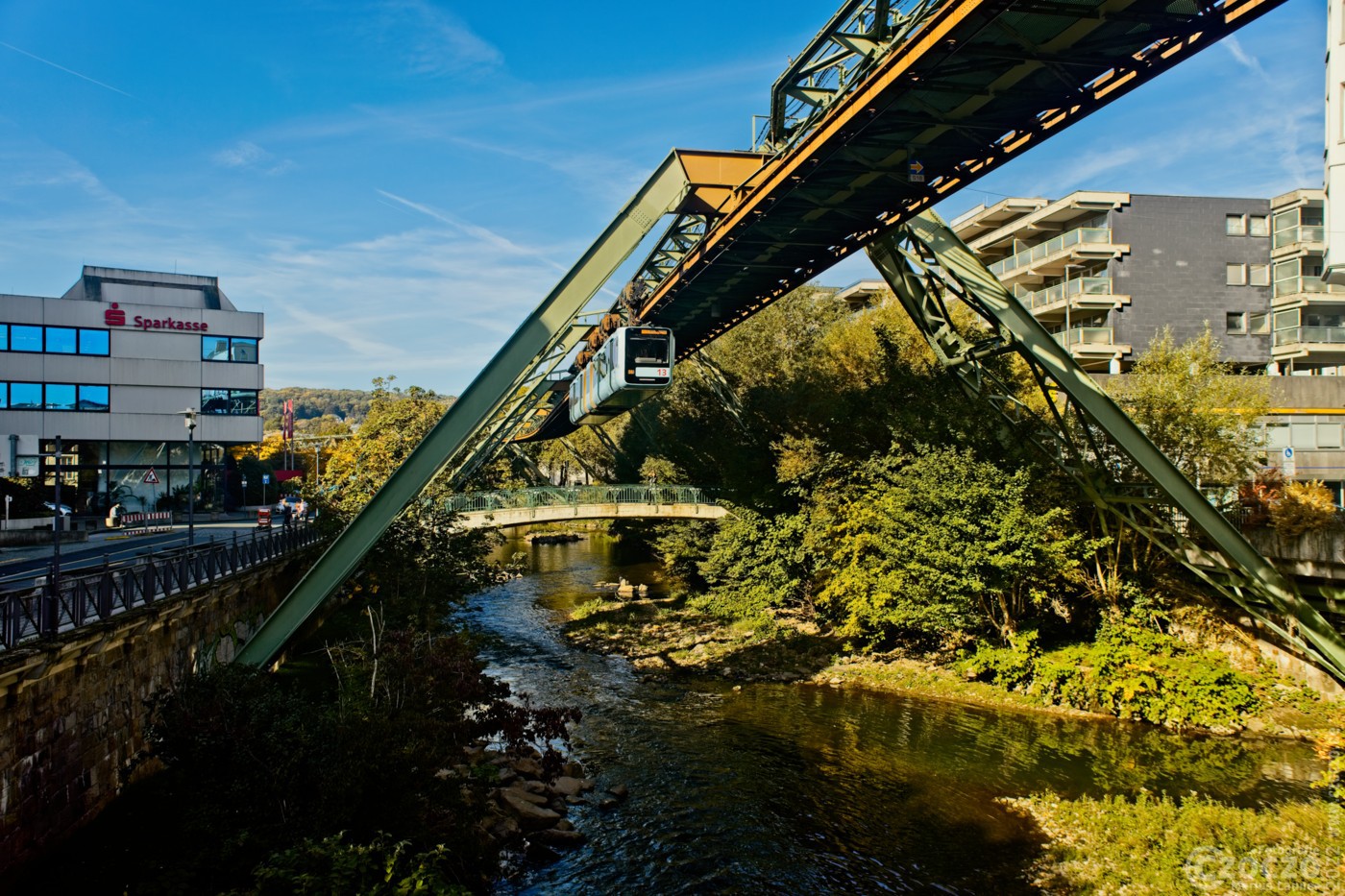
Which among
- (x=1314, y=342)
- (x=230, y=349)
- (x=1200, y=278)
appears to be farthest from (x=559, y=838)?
(x=230, y=349)

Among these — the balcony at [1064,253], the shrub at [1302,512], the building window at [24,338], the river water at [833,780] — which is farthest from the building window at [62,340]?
the shrub at [1302,512]

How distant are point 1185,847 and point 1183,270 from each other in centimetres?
3137

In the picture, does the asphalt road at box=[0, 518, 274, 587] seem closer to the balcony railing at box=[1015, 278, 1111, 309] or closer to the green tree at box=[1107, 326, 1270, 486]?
the green tree at box=[1107, 326, 1270, 486]

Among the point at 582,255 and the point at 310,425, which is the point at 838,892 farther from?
the point at 310,425

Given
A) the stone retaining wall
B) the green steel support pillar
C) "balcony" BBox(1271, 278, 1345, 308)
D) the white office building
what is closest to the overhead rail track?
the green steel support pillar

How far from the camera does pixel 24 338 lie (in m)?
48.3

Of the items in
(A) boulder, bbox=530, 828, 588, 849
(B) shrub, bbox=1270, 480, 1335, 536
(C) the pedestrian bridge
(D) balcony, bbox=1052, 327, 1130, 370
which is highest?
(D) balcony, bbox=1052, 327, 1130, 370

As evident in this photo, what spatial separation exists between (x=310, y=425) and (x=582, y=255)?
14943 centimetres

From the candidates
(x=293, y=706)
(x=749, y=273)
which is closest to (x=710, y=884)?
(x=293, y=706)

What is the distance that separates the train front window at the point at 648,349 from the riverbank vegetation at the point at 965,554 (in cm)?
792

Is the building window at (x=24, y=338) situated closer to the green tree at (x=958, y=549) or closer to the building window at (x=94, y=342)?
the building window at (x=94, y=342)

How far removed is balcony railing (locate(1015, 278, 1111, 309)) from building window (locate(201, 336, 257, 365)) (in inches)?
1801

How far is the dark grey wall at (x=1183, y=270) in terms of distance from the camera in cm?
3797

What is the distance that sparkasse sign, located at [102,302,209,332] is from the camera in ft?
165
